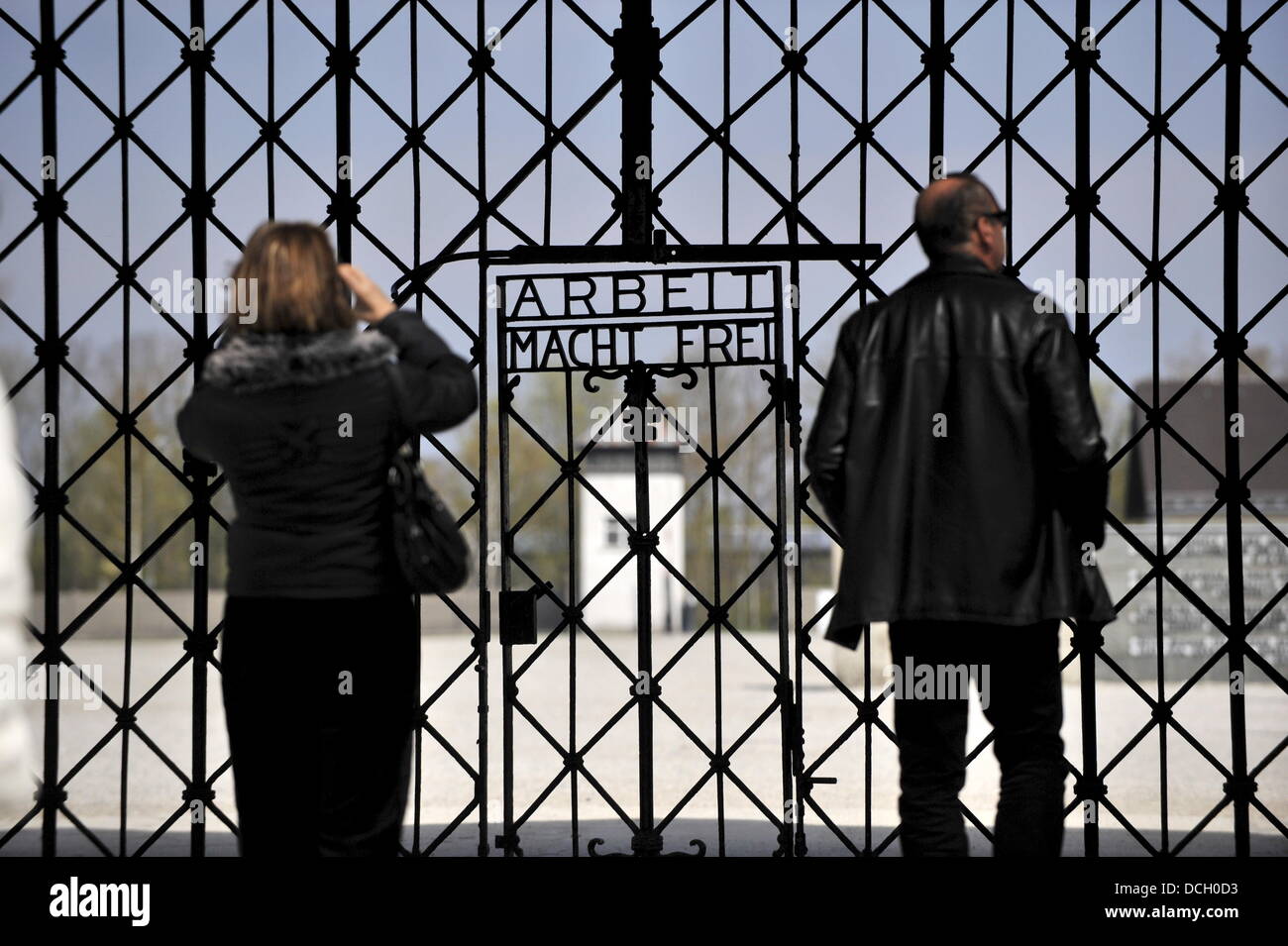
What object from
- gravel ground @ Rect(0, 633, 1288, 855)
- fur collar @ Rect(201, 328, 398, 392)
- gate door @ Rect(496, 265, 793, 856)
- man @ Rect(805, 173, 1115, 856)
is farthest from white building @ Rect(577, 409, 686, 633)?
fur collar @ Rect(201, 328, 398, 392)

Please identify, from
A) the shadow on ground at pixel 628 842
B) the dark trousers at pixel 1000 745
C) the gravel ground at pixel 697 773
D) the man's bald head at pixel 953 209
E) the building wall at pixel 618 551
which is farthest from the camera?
the building wall at pixel 618 551

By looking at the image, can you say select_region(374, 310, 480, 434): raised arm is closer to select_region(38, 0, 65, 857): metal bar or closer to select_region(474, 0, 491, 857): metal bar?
select_region(474, 0, 491, 857): metal bar

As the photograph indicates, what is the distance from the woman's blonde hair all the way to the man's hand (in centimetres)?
23

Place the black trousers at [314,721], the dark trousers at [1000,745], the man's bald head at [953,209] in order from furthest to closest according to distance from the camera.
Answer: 1. the man's bald head at [953,209]
2. the dark trousers at [1000,745]
3. the black trousers at [314,721]

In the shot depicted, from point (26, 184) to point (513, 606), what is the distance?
2.06 m

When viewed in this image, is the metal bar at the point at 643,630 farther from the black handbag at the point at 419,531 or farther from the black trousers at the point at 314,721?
the black trousers at the point at 314,721

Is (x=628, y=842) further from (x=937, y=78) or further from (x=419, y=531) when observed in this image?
(x=937, y=78)

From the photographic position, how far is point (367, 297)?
342 cm

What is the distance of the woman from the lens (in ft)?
10.2

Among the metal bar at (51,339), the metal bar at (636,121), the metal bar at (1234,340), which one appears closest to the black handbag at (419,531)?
the metal bar at (636,121)

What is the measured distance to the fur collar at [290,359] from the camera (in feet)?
10.3

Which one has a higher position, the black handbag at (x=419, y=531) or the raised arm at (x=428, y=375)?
the raised arm at (x=428, y=375)

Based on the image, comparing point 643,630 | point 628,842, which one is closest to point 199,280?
point 643,630
